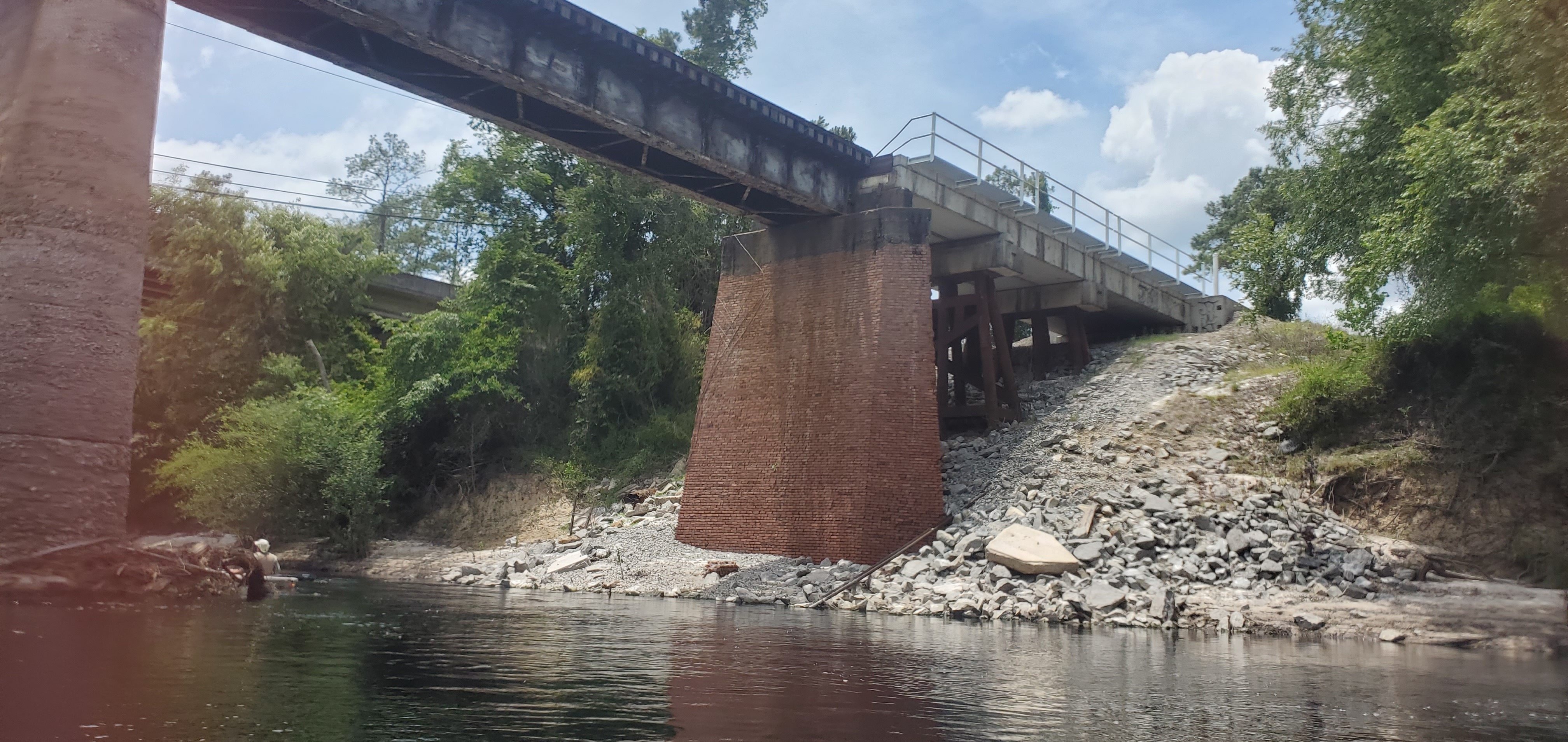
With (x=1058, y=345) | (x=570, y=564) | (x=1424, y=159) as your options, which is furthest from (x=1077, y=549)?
(x=1058, y=345)

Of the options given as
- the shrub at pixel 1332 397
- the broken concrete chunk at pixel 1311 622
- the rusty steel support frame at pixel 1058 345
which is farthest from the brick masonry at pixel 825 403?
the rusty steel support frame at pixel 1058 345

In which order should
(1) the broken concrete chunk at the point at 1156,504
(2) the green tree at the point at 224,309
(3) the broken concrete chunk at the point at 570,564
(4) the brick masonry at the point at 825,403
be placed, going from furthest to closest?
(2) the green tree at the point at 224,309 → (3) the broken concrete chunk at the point at 570,564 → (4) the brick masonry at the point at 825,403 → (1) the broken concrete chunk at the point at 1156,504

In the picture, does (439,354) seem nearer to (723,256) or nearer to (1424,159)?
(723,256)

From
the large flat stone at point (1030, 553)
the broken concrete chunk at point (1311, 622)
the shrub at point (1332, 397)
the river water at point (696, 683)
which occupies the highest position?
the shrub at point (1332, 397)

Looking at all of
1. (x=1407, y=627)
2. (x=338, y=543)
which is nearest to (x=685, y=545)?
(x=338, y=543)

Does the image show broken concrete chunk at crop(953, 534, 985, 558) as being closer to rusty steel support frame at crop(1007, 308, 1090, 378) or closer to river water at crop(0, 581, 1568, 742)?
river water at crop(0, 581, 1568, 742)

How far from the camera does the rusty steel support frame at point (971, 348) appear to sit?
2253 cm

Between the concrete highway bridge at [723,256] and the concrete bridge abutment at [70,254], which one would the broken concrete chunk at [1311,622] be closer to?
the concrete highway bridge at [723,256]

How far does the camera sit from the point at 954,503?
18844mm

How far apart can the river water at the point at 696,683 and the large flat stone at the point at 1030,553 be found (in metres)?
2.85

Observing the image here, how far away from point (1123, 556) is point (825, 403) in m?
5.91

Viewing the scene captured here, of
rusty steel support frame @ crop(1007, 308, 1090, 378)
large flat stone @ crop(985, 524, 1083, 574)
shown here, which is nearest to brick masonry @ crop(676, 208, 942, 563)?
large flat stone @ crop(985, 524, 1083, 574)

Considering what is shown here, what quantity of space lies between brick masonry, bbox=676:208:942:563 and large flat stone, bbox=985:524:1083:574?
2317mm

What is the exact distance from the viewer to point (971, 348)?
1008 inches
